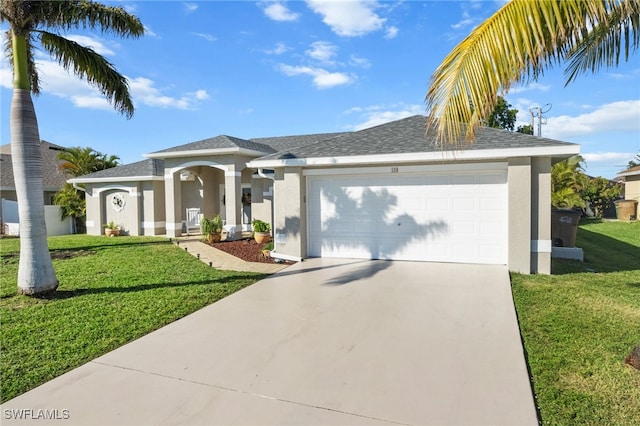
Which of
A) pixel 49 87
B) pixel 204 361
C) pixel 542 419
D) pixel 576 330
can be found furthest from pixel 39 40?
pixel 576 330

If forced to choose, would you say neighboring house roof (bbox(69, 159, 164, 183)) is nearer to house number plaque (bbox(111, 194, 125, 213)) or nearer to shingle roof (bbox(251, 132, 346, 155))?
house number plaque (bbox(111, 194, 125, 213))

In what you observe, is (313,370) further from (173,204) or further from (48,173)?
(48,173)

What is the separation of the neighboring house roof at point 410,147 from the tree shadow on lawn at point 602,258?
3.40 m

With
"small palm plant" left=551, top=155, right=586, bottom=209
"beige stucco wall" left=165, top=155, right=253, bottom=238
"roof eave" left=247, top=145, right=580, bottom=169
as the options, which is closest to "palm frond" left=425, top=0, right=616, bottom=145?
"roof eave" left=247, top=145, right=580, bottom=169

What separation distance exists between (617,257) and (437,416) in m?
12.9

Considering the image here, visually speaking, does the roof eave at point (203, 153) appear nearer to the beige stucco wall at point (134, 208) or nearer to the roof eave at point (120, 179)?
the roof eave at point (120, 179)

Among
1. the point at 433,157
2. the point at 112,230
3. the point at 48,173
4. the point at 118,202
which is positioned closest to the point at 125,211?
the point at 118,202

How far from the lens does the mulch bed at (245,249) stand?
39.3 feet

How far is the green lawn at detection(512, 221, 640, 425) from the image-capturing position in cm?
349

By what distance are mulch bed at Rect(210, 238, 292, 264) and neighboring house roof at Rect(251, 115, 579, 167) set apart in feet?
10.1

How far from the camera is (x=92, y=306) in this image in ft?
22.4

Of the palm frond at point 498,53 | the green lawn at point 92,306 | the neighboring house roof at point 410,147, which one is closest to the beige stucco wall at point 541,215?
the neighboring house roof at point 410,147

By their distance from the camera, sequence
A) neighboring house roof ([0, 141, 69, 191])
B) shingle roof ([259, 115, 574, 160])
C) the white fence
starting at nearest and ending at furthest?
1. shingle roof ([259, 115, 574, 160])
2. the white fence
3. neighboring house roof ([0, 141, 69, 191])

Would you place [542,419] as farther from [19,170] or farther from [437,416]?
[19,170]
